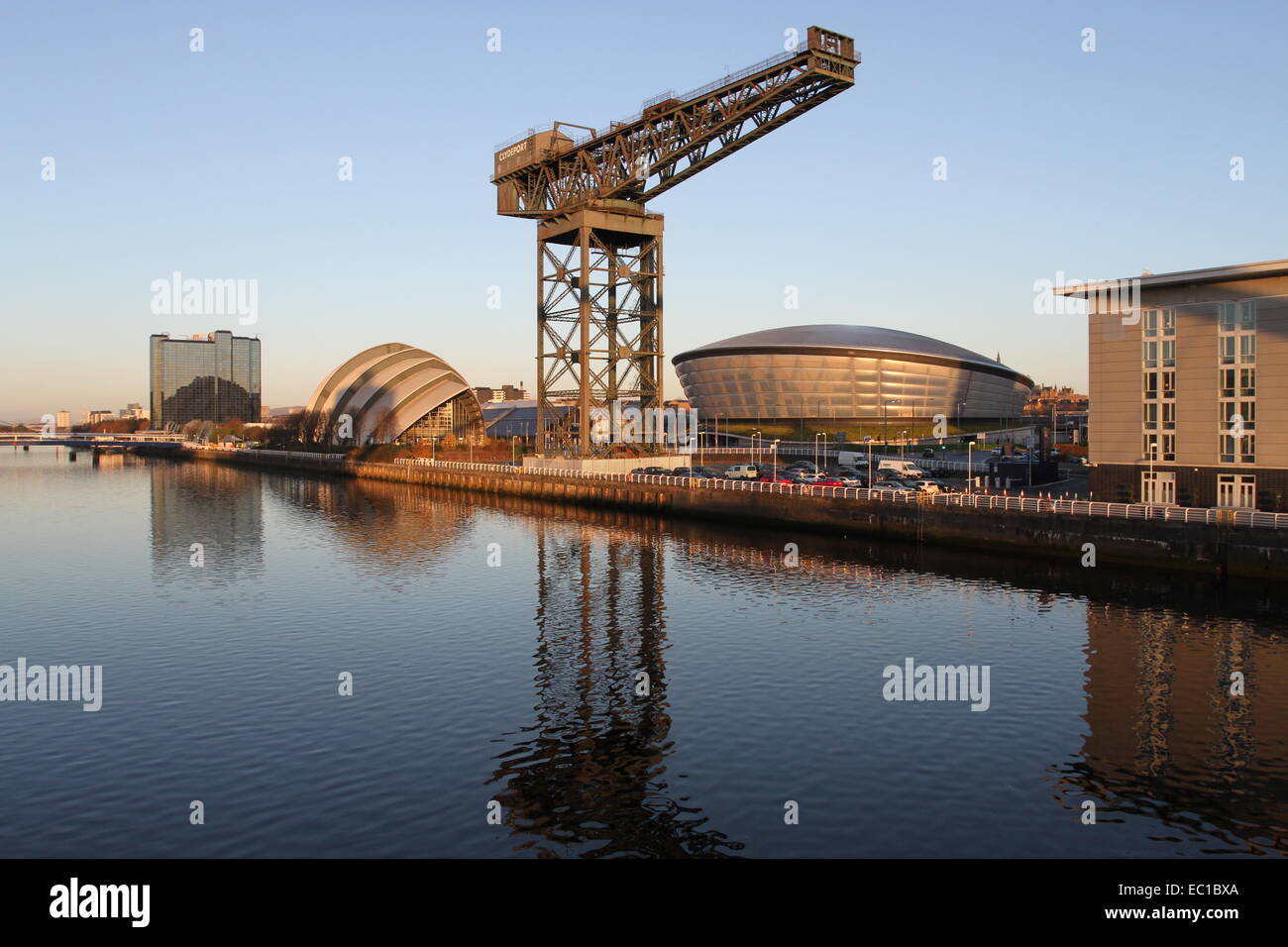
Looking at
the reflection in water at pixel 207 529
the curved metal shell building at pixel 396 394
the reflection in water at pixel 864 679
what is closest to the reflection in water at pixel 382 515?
the reflection in water at pixel 864 679

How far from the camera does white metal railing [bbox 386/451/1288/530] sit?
4006 centimetres

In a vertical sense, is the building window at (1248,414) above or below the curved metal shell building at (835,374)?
below

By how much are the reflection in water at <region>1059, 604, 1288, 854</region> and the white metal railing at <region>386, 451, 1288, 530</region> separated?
32.8 ft

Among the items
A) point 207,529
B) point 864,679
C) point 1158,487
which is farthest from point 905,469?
point 864,679

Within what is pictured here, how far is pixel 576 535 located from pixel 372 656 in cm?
3088

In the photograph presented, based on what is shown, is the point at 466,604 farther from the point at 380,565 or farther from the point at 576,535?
the point at 576,535

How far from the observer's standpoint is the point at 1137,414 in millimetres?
50156

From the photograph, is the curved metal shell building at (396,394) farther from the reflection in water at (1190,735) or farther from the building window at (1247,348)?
the reflection in water at (1190,735)

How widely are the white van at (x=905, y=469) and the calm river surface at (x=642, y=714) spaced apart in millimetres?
29604

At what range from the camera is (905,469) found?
79.0 m

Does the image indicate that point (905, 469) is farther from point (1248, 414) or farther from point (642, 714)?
point (642, 714)

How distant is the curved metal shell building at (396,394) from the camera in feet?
479

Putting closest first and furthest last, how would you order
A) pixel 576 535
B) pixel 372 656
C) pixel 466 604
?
pixel 372 656 → pixel 466 604 → pixel 576 535
